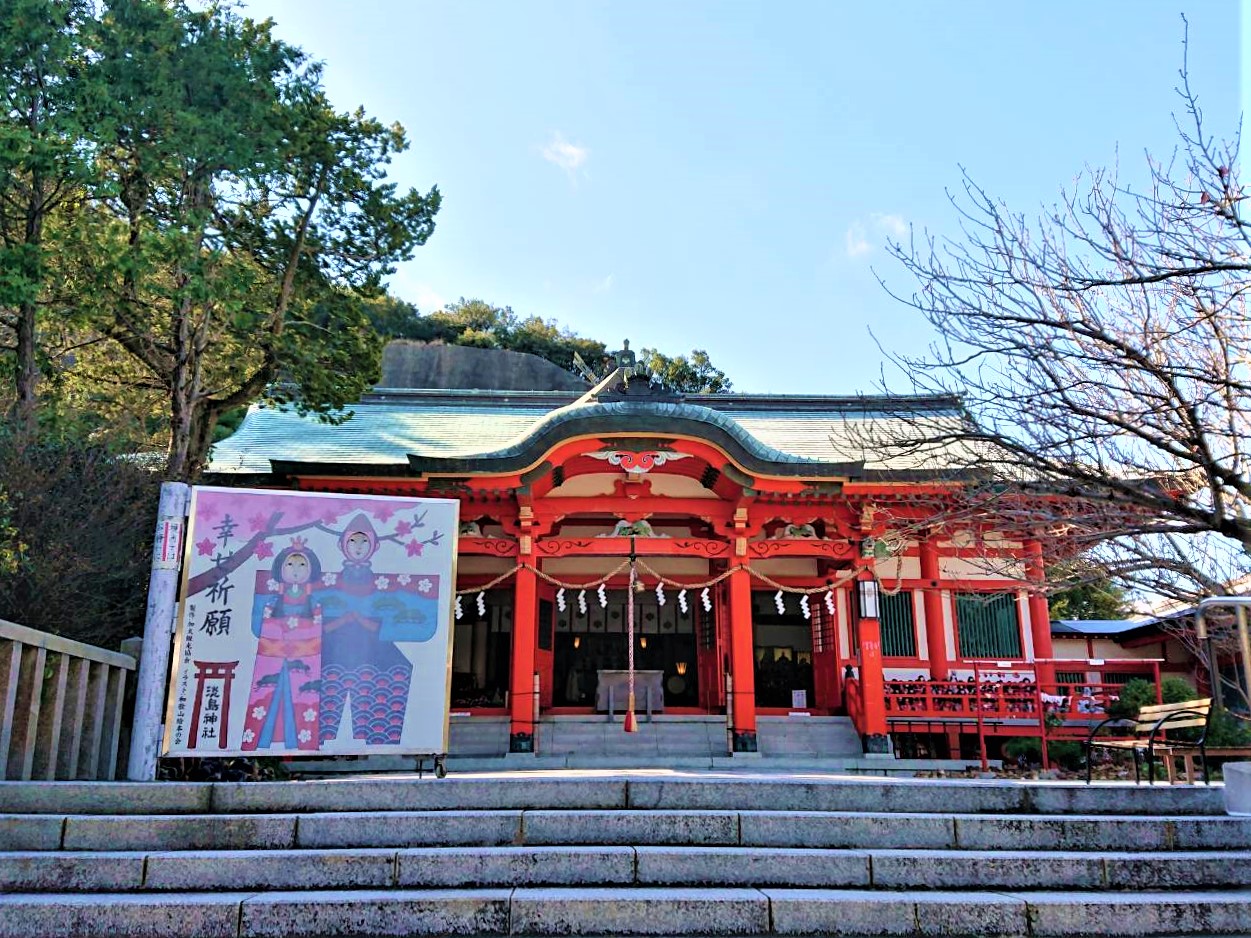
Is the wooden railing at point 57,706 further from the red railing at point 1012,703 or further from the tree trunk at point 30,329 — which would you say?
the red railing at point 1012,703

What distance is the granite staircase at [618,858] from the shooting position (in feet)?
12.9

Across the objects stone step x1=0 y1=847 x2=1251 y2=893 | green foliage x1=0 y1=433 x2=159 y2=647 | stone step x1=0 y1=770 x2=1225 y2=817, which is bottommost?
stone step x1=0 y1=847 x2=1251 y2=893

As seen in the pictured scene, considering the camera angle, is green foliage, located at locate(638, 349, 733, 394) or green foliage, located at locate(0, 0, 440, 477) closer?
green foliage, located at locate(0, 0, 440, 477)

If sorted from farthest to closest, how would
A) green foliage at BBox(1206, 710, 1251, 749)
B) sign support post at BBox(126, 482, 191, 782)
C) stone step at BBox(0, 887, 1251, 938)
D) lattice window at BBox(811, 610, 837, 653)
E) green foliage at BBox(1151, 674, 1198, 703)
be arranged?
lattice window at BBox(811, 610, 837, 653)
green foliage at BBox(1151, 674, 1198, 703)
green foliage at BBox(1206, 710, 1251, 749)
sign support post at BBox(126, 482, 191, 782)
stone step at BBox(0, 887, 1251, 938)

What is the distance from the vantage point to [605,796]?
514 cm

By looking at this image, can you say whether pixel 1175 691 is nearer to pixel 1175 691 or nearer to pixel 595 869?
pixel 1175 691

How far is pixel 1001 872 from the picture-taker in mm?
4449

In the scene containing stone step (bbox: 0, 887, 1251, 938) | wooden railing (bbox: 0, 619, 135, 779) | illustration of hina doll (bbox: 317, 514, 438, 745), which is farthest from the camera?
illustration of hina doll (bbox: 317, 514, 438, 745)

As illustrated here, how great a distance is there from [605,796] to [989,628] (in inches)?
430

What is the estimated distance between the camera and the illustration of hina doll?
6.35 metres

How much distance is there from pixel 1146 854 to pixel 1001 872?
945 millimetres

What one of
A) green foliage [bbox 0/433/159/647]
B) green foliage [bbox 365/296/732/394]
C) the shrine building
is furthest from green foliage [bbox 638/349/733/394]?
green foliage [bbox 0/433/159/647]

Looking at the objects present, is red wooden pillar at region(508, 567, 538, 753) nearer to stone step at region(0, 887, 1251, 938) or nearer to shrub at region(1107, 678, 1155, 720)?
stone step at region(0, 887, 1251, 938)

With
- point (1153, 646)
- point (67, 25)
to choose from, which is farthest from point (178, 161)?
point (1153, 646)
